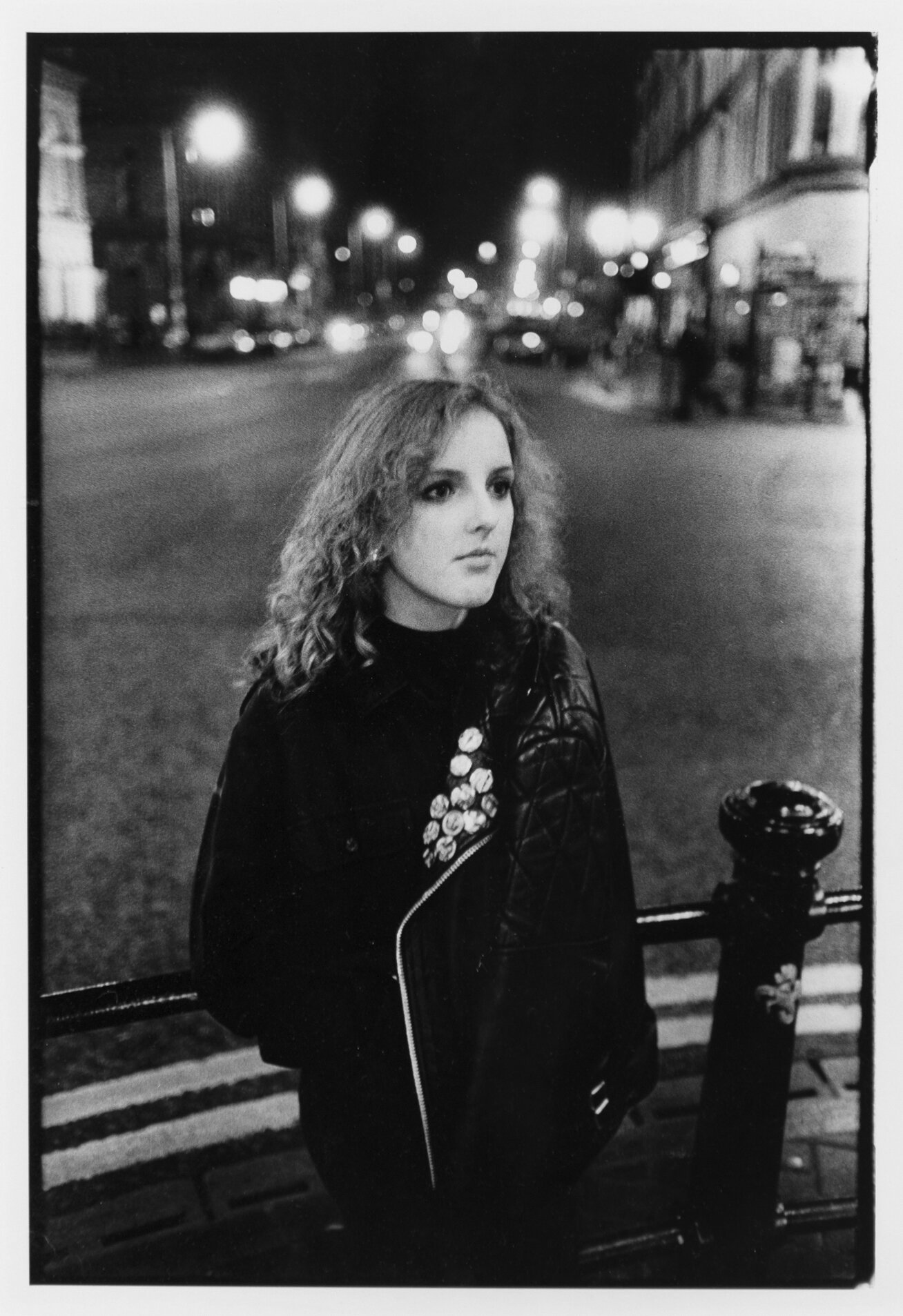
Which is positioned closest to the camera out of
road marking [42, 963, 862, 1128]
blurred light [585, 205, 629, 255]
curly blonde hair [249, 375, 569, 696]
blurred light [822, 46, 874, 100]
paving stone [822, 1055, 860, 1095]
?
curly blonde hair [249, 375, 569, 696]

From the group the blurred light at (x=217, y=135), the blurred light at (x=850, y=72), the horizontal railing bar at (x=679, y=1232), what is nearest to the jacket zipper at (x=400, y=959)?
the horizontal railing bar at (x=679, y=1232)

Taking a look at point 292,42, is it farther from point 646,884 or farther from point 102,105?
point 646,884

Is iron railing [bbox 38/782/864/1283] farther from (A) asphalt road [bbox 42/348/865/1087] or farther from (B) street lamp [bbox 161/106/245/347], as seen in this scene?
(B) street lamp [bbox 161/106/245/347]

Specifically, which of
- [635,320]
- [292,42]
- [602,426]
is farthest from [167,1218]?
[292,42]

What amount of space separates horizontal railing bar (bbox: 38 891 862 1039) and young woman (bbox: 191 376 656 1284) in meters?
0.04

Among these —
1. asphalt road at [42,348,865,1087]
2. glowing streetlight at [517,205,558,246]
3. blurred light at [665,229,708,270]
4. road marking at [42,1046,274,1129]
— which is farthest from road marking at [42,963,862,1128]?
glowing streetlight at [517,205,558,246]

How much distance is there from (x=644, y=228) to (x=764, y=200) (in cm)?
23

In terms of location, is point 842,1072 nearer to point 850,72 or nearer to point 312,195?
point 850,72

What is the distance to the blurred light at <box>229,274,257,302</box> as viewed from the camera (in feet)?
6.90

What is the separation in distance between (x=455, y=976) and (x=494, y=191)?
1426 millimetres

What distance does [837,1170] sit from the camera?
227cm

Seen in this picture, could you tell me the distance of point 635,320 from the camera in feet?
7.27

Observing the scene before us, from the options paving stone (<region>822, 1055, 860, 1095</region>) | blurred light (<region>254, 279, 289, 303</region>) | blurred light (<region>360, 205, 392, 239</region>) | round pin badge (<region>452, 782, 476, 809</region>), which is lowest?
paving stone (<region>822, 1055, 860, 1095</region>)

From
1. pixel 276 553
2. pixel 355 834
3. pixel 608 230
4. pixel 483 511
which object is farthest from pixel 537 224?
pixel 355 834
